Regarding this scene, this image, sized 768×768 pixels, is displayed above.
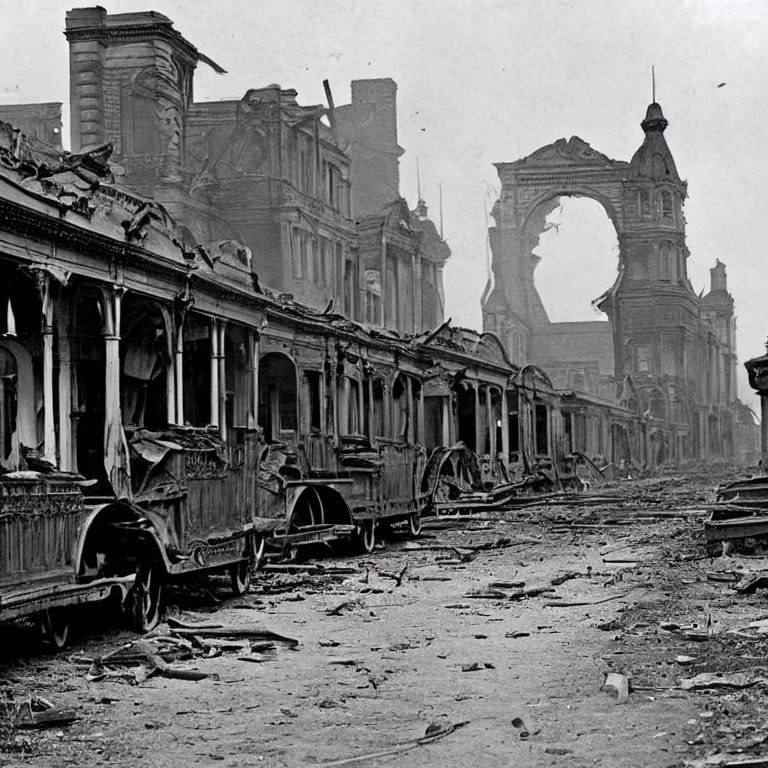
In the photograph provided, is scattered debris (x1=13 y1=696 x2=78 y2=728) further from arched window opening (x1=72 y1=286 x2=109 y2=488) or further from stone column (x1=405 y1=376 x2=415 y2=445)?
stone column (x1=405 y1=376 x2=415 y2=445)

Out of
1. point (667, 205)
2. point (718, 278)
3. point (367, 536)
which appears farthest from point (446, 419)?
A: point (718, 278)

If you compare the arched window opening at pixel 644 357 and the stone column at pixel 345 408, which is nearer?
the stone column at pixel 345 408

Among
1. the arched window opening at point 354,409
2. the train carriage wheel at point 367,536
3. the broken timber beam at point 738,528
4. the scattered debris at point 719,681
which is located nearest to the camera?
the scattered debris at point 719,681

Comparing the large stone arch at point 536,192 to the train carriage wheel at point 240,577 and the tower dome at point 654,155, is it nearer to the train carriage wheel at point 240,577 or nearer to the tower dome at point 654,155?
the tower dome at point 654,155

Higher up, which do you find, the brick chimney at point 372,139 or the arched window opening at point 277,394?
the brick chimney at point 372,139

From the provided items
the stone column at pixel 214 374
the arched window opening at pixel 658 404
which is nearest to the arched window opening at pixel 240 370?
the stone column at pixel 214 374

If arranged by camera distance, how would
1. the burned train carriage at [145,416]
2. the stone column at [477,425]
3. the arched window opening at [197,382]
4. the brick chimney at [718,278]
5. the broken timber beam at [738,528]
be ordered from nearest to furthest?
1. the burned train carriage at [145,416]
2. the arched window opening at [197,382]
3. the broken timber beam at [738,528]
4. the stone column at [477,425]
5. the brick chimney at [718,278]

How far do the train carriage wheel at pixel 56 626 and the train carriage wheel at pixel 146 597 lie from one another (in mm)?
868

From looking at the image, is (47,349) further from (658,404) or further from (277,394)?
(658,404)

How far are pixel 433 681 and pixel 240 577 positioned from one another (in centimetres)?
515

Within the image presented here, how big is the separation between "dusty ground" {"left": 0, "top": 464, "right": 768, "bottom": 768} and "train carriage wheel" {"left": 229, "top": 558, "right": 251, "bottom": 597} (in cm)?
19

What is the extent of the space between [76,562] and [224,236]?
32.5 meters

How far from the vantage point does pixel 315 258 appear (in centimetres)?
4303

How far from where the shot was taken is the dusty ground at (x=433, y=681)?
20.8 ft
